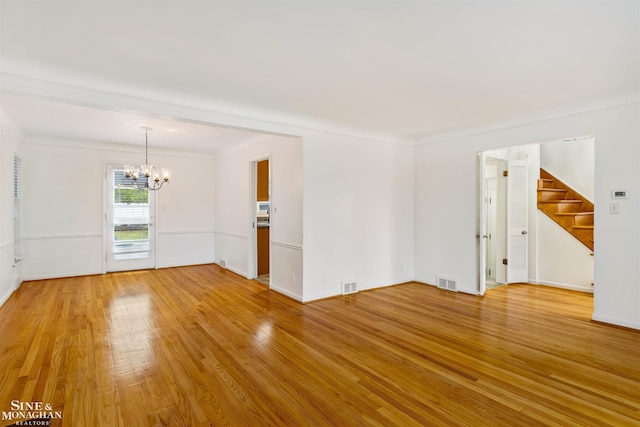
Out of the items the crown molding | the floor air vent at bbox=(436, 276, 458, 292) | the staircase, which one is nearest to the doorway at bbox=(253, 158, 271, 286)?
the crown molding

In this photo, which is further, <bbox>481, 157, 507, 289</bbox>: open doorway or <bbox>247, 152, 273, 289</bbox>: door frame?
<bbox>247, 152, 273, 289</bbox>: door frame

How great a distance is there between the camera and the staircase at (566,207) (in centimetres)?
535

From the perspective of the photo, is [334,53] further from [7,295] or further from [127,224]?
[127,224]

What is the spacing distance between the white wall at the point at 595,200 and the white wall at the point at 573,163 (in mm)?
1944

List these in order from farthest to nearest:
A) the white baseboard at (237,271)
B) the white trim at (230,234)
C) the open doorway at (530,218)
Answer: the white trim at (230,234) < the white baseboard at (237,271) < the open doorway at (530,218)

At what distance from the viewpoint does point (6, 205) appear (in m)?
4.60

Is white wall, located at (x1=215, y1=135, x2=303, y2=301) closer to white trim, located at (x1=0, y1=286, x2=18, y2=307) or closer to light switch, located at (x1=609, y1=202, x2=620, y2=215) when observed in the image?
white trim, located at (x1=0, y1=286, x2=18, y2=307)

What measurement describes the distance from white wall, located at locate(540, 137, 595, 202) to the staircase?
0.10m

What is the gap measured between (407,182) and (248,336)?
383cm

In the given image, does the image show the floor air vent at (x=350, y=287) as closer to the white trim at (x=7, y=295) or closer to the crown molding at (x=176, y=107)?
the crown molding at (x=176, y=107)

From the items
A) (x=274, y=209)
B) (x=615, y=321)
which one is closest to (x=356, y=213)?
(x=274, y=209)

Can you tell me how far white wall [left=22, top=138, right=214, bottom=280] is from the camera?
588 cm

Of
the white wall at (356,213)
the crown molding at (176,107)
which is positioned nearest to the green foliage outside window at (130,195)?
the crown molding at (176,107)

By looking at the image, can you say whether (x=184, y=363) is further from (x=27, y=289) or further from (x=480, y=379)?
(x=27, y=289)
